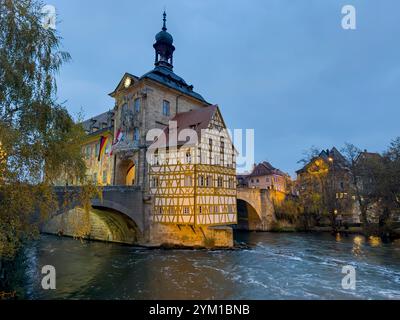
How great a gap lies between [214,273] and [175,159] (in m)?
9.88

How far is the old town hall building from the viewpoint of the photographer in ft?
68.0

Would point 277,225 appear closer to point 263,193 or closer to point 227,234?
point 263,193

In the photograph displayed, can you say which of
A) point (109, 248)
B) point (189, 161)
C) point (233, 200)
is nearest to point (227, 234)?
point (233, 200)

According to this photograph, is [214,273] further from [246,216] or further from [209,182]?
[246,216]

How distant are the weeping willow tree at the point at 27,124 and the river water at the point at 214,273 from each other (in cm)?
532

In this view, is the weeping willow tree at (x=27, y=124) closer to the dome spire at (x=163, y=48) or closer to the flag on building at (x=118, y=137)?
the flag on building at (x=118, y=137)

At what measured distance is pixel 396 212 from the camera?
27.2 m

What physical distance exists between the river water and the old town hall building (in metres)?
2.30

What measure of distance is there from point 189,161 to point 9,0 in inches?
608

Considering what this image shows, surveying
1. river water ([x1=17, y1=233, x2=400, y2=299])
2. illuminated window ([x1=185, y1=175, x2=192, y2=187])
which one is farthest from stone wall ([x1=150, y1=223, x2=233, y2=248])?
illuminated window ([x1=185, y1=175, x2=192, y2=187])

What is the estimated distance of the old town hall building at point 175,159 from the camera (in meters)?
20.7

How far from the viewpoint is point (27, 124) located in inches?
284

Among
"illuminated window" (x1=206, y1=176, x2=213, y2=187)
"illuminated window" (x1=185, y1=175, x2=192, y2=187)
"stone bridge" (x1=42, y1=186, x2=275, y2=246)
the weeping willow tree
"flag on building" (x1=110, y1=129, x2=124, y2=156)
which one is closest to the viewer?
the weeping willow tree

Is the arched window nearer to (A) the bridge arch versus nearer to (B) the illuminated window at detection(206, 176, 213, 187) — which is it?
(B) the illuminated window at detection(206, 176, 213, 187)
